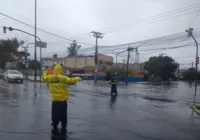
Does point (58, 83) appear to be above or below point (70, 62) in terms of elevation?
below

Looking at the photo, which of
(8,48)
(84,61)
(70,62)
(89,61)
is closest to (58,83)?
(8,48)

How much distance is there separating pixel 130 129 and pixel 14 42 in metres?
50.5

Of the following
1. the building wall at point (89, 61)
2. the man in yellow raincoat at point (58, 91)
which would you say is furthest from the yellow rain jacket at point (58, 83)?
the building wall at point (89, 61)

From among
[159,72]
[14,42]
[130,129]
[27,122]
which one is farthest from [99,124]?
[159,72]

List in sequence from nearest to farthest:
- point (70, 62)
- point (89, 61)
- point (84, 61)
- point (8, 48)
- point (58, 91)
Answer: point (58, 91) < point (8, 48) < point (89, 61) < point (84, 61) < point (70, 62)

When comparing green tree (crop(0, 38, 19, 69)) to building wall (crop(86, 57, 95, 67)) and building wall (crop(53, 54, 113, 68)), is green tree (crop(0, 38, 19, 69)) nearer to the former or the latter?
building wall (crop(53, 54, 113, 68))

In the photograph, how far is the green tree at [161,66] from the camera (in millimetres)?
69312

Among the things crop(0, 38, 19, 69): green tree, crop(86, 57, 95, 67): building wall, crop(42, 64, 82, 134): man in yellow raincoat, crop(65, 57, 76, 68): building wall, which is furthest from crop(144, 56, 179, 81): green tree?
crop(42, 64, 82, 134): man in yellow raincoat

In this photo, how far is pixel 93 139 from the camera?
19.7ft

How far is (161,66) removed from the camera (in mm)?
68938

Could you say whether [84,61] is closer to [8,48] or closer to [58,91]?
[8,48]

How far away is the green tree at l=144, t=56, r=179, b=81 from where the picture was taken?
69.3 m

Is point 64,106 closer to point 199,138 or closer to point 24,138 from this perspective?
point 24,138

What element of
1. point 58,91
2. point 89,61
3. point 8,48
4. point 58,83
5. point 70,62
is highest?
point 8,48
